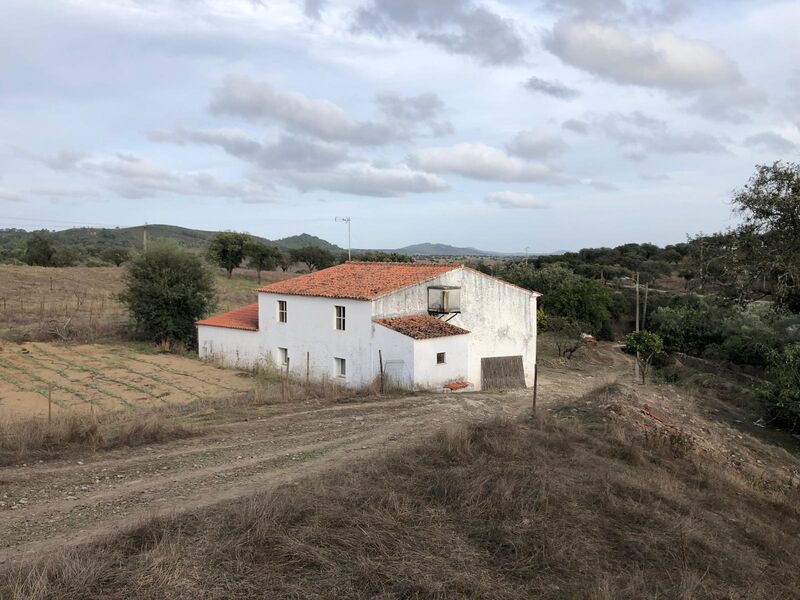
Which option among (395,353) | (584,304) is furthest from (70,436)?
(584,304)

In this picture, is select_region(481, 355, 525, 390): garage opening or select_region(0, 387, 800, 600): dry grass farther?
select_region(481, 355, 525, 390): garage opening

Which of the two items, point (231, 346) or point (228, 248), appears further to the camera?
point (228, 248)

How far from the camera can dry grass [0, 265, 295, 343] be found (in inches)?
1179

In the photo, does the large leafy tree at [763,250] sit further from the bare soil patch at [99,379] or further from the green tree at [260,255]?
the green tree at [260,255]

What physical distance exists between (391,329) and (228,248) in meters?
46.6

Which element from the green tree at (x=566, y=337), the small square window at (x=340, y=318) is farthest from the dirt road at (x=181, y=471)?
the green tree at (x=566, y=337)

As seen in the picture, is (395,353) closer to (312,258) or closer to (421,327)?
(421,327)

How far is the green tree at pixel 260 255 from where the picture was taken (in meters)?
62.6

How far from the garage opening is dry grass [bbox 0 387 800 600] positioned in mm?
14602

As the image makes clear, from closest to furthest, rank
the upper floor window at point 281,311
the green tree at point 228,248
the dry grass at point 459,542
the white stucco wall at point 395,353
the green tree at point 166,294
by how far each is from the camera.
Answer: the dry grass at point 459,542 → the white stucco wall at point 395,353 → the upper floor window at point 281,311 → the green tree at point 166,294 → the green tree at point 228,248

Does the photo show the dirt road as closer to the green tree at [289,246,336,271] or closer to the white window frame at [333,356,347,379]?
the white window frame at [333,356,347,379]

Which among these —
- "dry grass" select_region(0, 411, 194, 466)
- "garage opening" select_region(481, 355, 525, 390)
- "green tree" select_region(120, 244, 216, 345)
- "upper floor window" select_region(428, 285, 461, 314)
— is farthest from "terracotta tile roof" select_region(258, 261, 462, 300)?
"dry grass" select_region(0, 411, 194, 466)

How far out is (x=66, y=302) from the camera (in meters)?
38.3

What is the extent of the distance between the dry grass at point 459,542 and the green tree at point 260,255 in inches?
2241
